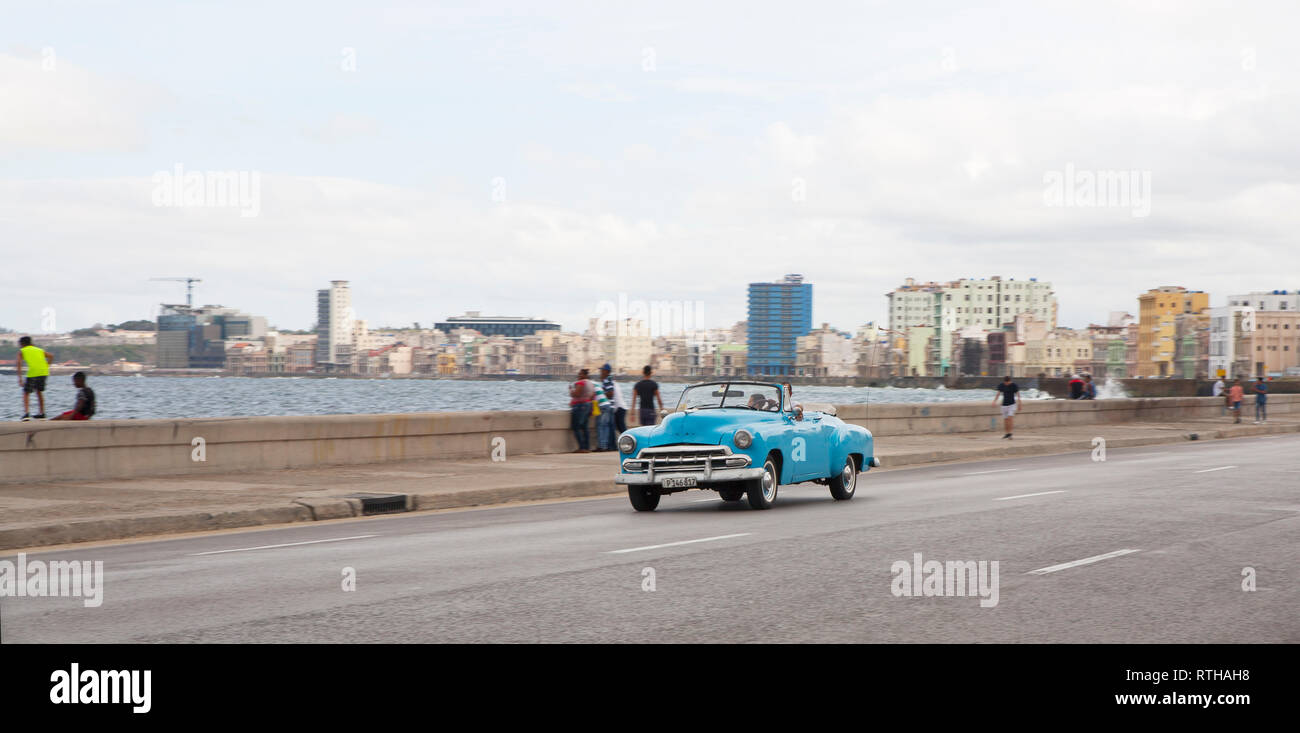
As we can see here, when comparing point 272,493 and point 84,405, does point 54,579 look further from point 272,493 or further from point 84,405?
point 84,405

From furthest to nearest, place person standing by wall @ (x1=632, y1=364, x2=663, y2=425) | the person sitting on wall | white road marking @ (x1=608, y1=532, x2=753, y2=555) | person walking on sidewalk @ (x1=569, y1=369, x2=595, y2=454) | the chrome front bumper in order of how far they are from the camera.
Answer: person standing by wall @ (x1=632, y1=364, x2=663, y2=425) < person walking on sidewalk @ (x1=569, y1=369, x2=595, y2=454) < the person sitting on wall < the chrome front bumper < white road marking @ (x1=608, y1=532, x2=753, y2=555)

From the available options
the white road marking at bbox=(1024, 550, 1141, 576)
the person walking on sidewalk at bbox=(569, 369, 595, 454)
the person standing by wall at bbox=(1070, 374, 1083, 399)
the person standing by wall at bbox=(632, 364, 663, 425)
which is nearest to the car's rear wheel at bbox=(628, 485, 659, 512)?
the white road marking at bbox=(1024, 550, 1141, 576)

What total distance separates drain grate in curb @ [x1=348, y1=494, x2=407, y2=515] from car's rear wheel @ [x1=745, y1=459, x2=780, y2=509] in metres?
4.58

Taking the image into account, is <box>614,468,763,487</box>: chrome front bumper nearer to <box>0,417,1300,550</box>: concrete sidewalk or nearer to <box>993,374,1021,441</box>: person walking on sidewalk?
<box>0,417,1300,550</box>: concrete sidewalk

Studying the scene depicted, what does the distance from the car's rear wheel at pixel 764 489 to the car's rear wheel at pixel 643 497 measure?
126 cm

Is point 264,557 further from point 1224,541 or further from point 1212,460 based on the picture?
point 1212,460

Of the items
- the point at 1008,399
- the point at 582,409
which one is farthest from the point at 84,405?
the point at 1008,399

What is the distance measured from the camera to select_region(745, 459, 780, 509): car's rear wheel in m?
17.1

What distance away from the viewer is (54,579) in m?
10.7

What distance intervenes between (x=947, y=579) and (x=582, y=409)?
17.1 meters

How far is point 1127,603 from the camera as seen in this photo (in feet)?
31.0
